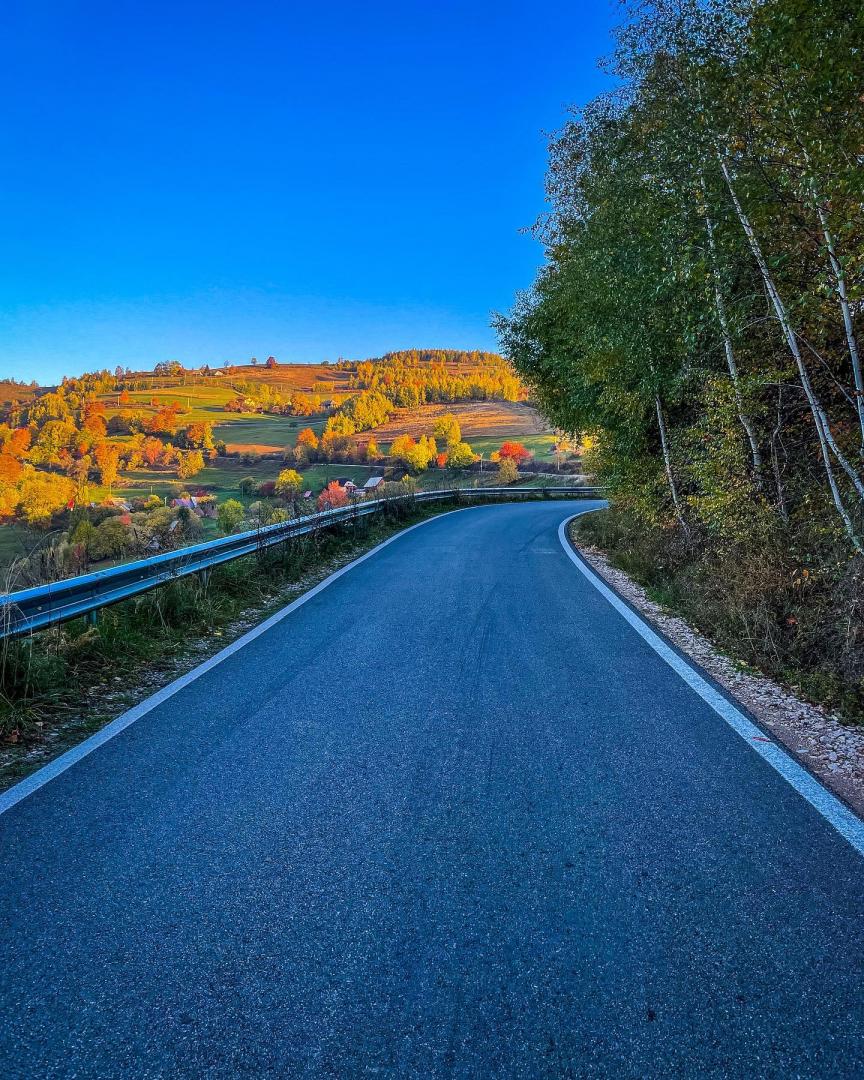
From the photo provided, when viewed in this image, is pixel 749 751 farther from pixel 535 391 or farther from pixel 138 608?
pixel 535 391

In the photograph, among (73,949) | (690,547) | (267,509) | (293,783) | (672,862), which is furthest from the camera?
(267,509)

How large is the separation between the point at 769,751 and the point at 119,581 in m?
5.47

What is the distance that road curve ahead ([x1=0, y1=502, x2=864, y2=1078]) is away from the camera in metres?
1.59

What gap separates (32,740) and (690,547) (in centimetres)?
855

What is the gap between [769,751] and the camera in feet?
10.9

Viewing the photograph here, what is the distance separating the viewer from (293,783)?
117 inches

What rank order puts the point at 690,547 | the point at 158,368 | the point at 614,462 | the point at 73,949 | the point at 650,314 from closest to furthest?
1. the point at 73,949
2. the point at 650,314
3. the point at 690,547
4. the point at 614,462
5. the point at 158,368

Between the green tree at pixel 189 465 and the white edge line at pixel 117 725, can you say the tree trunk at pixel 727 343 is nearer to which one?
the white edge line at pixel 117 725

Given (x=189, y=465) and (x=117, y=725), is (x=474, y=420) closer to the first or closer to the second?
(x=189, y=465)

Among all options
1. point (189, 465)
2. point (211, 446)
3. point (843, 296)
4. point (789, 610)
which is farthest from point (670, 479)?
point (211, 446)

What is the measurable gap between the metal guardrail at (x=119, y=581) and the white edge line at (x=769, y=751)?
4.96 m

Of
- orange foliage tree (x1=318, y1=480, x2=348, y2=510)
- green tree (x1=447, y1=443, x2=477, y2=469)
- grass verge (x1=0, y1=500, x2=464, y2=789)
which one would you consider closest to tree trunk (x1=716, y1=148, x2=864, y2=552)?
grass verge (x1=0, y1=500, x2=464, y2=789)

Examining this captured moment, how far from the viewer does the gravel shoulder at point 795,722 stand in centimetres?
306


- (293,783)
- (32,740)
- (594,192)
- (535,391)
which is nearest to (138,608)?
(32,740)
